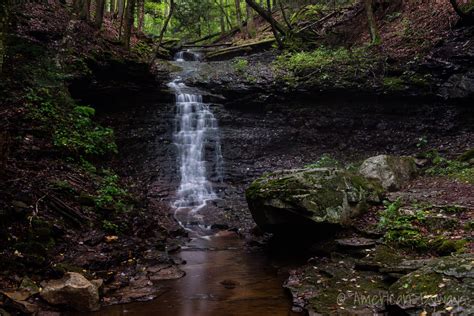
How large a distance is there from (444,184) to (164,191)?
28.0 ft

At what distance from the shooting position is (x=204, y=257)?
882 centimetres

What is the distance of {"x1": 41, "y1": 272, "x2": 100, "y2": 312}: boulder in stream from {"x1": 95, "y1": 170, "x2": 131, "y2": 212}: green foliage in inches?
115

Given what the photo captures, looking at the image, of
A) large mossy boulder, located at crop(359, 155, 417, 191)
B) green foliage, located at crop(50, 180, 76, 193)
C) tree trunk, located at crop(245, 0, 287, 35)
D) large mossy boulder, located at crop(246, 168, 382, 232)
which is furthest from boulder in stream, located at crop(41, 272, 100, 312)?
tree trunk, located at crop(245, 0, 287, 35)

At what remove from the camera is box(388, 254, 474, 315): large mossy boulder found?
4418mm

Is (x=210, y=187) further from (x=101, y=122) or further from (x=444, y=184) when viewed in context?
(x=444, y=184)

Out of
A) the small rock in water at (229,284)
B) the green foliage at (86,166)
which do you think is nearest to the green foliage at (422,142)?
the small rock in water at (229,284)

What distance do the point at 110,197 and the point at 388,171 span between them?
729 cm

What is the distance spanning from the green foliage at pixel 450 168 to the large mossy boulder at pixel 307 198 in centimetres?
281

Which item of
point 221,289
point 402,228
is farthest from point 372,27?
point 221,289

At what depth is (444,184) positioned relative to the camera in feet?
32.5

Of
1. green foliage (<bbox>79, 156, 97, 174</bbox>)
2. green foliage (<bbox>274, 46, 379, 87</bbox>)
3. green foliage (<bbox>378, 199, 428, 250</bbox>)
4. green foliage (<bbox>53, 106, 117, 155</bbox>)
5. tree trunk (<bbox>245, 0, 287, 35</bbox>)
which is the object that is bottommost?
green foliage (<bbox>378, 199, 428, 250</bbox>)

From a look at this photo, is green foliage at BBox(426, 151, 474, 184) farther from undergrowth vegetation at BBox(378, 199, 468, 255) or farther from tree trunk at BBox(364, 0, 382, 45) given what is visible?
tree trunk at BBox(364, 0, 382, 45)

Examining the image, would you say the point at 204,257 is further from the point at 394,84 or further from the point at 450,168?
the point at 394,84

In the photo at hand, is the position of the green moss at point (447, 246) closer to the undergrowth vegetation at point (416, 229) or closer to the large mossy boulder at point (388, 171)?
the undergrowth vegetation at point (416, 229)
